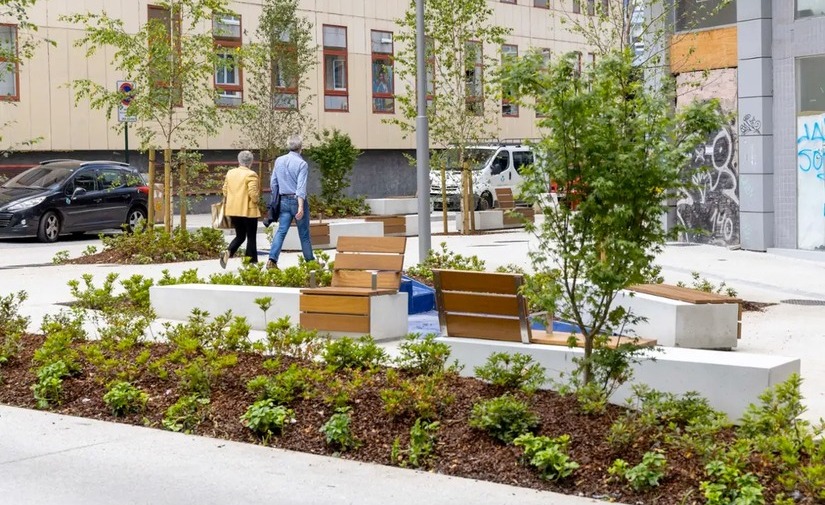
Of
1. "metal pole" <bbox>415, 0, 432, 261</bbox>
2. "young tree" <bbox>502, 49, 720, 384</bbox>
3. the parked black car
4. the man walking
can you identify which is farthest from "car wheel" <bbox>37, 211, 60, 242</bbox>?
"young tree" <bbox>502, 49, 720, 384</bbox>

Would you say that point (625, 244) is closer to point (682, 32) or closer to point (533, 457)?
point (533, 457)

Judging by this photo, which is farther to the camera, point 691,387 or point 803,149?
point 803,149

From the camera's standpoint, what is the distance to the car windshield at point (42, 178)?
2822 centimetres

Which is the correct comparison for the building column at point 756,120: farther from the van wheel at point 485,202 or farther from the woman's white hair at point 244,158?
the van wheel at point 485,202

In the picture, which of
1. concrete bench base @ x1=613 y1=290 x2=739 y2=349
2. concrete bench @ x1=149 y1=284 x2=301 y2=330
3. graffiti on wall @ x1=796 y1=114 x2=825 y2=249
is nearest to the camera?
concrete bench base @ x1=613 y1=290 x2=739 y2=349

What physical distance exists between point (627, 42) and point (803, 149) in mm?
4865

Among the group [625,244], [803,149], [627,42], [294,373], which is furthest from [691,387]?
[803,149]

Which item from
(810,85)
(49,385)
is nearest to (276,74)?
(810,85)

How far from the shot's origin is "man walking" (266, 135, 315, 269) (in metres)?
17.9

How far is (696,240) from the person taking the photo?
83.7ft

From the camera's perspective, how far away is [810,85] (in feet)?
71.5

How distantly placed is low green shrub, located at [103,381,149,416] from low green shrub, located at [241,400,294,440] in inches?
38.4

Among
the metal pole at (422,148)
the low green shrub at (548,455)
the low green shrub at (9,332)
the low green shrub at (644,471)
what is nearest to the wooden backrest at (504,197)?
the metal pole at (422,148)

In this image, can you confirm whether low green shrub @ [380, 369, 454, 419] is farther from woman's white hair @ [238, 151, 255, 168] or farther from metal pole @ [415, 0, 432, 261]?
woman's white hair @ [238, 151, 255, 168]
